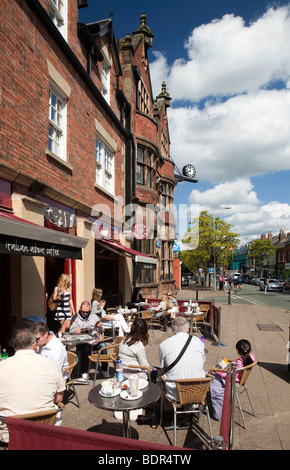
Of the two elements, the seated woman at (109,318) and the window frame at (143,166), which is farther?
the window frame at (143,166)

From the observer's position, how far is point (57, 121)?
8.20m

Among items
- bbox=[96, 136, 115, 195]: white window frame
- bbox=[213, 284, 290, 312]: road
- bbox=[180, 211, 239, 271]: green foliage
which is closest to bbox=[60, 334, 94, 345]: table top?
bbox=[96, 136, 115, 195]: white window frame

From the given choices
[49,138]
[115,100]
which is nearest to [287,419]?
[49,138]

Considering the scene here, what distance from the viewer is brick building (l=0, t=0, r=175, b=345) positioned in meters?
5.85

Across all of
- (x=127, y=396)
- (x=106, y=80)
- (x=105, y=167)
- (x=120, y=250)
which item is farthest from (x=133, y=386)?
(x=106, y=80)

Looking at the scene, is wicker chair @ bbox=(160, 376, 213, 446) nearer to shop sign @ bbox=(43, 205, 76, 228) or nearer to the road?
shop sign @ bbox=(43, 205, 76, 228)

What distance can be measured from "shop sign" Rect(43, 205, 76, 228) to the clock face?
901 inches

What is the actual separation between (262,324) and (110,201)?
7.86 metres

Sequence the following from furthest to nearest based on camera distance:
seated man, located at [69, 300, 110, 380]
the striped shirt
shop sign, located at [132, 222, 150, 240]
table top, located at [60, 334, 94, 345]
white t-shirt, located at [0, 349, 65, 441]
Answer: shop sign, located at [132, 222, 150, 240]
the striped shirt
seated man, located at [69, 300, 110, 380]
table top, located at [60, 334, 94, 345]
white t-shirt, located at [0, 349, 65, 441]

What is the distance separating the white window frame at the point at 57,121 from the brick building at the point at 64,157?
0.03 metres

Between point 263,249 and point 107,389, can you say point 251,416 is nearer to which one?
point 107,389

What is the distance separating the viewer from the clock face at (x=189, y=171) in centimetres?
3019

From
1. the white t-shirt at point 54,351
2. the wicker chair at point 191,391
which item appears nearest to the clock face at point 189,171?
the white t-shirt at point 54,351

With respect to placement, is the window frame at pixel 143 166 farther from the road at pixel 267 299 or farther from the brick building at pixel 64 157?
the road at pixel 267 299
